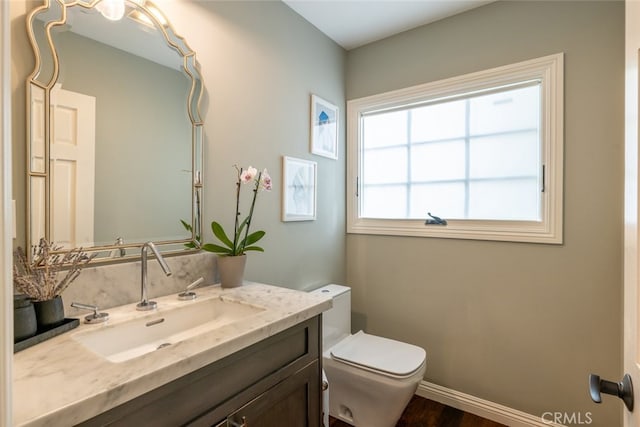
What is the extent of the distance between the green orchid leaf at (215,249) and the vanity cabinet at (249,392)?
1.64 feet

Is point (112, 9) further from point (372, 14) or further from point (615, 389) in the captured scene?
point (615, 389)

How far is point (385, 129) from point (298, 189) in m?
0.88

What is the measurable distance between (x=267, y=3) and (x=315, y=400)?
6.45 feet

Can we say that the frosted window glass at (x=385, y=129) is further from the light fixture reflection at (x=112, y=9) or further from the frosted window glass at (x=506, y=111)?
the light fixture reflection at (x=112, y=9)

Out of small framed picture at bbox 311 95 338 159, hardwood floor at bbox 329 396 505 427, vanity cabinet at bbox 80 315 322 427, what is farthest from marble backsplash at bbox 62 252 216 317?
hardwood floor at bbox 329 396 505 427

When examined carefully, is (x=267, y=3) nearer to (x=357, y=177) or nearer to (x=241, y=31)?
(x=241, y=31)

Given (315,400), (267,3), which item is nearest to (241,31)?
(267,3)

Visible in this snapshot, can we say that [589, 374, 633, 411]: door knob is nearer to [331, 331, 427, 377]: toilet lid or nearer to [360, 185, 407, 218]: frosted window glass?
[331, 331, 427, 377]: toilet lid

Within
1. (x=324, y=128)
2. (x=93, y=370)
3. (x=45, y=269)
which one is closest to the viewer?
(x=93, y=370)

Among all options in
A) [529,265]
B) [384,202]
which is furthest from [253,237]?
[529,265]

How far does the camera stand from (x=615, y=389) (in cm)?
69

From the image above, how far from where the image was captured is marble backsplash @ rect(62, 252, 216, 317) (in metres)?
1.04

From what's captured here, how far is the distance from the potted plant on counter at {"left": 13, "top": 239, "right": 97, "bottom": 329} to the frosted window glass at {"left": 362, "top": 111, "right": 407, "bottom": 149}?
1938 millimetres

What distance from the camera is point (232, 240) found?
1559 millimetres
